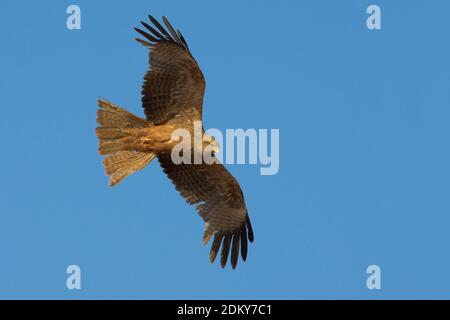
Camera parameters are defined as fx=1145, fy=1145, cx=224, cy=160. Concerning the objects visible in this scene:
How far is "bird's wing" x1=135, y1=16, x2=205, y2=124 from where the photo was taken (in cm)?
1575

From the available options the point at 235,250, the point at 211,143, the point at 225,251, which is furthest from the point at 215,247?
the point at 211,143

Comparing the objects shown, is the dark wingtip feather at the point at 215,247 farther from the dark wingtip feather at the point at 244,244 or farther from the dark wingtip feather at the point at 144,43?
the dark wingtip feather at the point at 144,43

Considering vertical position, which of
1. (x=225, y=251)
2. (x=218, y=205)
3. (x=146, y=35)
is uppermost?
(x=146, y=35)

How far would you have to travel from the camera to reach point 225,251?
16578mm

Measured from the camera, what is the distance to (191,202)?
1670 cm

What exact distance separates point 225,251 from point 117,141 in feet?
7.53

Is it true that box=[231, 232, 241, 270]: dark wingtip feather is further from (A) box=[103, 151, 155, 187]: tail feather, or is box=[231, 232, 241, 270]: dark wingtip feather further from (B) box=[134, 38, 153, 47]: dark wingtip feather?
(B) box=[134, 38, 153, 47]: dark wingtip feather

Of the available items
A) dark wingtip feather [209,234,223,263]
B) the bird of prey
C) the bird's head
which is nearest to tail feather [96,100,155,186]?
the bird of prey

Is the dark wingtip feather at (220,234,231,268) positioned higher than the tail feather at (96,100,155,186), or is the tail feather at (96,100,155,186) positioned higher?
the tail feather at (96,100,155,186)

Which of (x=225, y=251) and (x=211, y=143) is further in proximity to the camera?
(x=225, y=251)

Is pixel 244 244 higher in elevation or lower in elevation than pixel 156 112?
A: lower

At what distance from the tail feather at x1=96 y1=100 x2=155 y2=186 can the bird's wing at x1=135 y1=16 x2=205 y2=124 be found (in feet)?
1.04

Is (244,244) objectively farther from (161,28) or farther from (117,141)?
(161,28)
